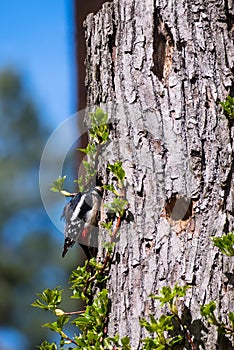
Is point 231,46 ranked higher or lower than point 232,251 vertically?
higher

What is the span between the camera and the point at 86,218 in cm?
161

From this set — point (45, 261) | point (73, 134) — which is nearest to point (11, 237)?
point (45, 261)

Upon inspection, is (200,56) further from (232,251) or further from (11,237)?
(11,237)

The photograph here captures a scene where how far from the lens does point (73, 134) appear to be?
5.72 feet

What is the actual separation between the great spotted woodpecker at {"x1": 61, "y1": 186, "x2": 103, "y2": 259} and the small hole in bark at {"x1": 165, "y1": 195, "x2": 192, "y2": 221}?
0.58ft

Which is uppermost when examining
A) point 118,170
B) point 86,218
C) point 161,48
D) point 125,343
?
point 161,48

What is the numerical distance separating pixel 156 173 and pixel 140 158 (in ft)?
0.16

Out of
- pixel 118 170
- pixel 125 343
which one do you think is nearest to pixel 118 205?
pixel 118 170

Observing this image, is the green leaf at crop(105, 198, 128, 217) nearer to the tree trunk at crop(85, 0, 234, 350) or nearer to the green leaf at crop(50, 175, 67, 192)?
the tree trunk at crop(85, 0, 234, 350)

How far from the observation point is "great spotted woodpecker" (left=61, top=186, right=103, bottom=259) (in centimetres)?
161

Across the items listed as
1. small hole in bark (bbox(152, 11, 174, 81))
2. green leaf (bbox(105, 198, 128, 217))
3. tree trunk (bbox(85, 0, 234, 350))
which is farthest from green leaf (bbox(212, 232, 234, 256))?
small hole in bark (bbox(152, 11, 174, 81))

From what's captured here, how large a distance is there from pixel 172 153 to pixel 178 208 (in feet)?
0.38

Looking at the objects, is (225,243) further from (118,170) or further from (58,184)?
(58,184)

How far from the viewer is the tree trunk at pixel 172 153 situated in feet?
4.82
